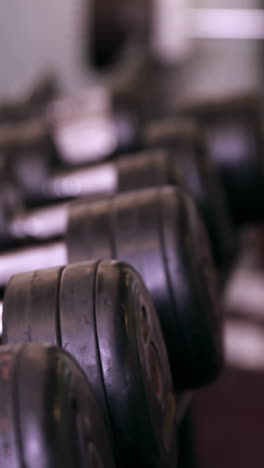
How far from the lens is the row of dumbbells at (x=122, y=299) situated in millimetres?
778

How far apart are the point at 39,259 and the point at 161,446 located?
51 centimetres

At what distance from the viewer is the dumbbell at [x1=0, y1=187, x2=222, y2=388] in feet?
3.98

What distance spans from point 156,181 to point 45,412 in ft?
3.02

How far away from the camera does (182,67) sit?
17.6ft

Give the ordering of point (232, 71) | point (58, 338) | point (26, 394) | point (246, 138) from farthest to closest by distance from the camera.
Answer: point (232, 71) → point (246, 138) → point (58, 338) → point (26, 394)

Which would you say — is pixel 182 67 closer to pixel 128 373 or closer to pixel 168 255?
pixel 168 255

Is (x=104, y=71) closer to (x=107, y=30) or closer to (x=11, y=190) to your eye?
(x=107, y=30)

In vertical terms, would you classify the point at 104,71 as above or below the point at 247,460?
above

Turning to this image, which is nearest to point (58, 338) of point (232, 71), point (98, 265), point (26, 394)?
point (98, 265)

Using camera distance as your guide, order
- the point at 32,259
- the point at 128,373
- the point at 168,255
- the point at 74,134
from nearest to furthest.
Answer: the point at 128,373, the point at 168,255, the point at 32,259, the point at 74,134

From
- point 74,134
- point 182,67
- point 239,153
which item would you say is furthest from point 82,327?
point 182,67

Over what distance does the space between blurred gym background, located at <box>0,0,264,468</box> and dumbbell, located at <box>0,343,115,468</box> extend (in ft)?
2.81

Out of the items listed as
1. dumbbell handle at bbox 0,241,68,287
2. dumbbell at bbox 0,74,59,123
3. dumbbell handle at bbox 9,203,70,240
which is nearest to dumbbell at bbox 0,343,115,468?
dumbbell handle at bbox 0,241,68,287

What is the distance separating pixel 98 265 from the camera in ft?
3.34
